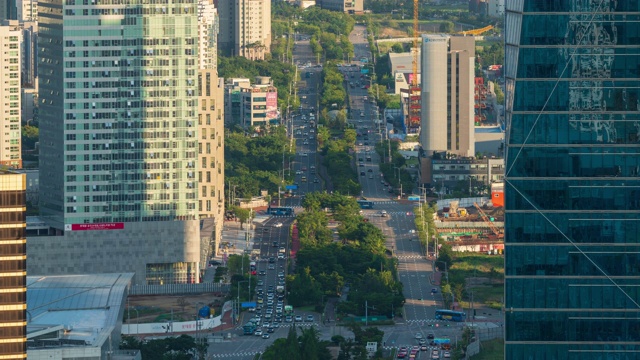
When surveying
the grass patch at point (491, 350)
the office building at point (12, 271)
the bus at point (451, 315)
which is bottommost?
the grass patch at point (491, 350)

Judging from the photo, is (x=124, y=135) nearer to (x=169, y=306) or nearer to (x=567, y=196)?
(x=169, y=306)

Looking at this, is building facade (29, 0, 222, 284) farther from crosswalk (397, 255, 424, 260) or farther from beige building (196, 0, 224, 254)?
crosswalk (397, 255, 424, 260)

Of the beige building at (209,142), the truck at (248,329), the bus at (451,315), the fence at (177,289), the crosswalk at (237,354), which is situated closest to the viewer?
the crosswalk at (237,354)

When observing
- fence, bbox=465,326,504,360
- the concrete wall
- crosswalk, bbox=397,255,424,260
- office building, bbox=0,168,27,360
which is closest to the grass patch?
fence, bbox=465,326,504,360

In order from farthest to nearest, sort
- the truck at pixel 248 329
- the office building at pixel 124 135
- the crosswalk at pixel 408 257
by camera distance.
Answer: the crosswalk at pixel 408 257
the office building at pixel 124 135
the truck at pixel 248 329

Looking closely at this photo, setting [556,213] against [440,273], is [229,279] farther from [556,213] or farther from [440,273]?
[556,213]

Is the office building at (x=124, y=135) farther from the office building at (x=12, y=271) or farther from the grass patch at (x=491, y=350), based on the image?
the office building at (x=12, y=271)

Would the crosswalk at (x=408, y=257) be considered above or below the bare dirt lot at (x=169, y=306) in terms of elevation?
above

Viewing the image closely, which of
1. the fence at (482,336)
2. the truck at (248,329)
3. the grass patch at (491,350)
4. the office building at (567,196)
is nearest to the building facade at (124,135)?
the truck at (248,329)

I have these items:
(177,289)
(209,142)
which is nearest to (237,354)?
(177,289)
